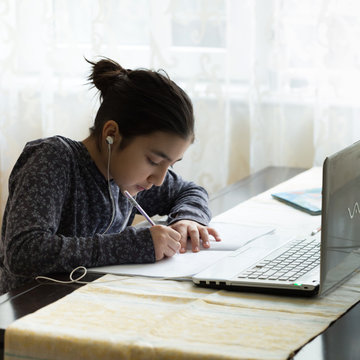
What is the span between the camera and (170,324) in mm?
1070

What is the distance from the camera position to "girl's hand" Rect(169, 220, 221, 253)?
154 cm

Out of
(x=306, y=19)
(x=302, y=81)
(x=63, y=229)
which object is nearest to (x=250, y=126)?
(x=302, y=81)

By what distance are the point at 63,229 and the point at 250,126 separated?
1370mm

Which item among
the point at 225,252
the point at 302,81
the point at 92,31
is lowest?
the point at 225,252

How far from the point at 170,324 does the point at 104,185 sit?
62 centimetres

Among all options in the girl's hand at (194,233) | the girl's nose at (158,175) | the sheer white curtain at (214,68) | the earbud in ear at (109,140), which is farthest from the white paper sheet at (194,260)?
the sheer white curtain at (214,68)

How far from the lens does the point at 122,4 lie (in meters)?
2.84

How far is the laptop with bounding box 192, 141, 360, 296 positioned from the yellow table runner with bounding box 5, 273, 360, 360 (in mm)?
21

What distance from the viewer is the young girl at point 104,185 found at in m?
1.38

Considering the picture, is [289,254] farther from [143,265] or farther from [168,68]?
[168,68]

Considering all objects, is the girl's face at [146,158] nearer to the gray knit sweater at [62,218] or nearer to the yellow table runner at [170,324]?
the gray knit sweater at [62,218]

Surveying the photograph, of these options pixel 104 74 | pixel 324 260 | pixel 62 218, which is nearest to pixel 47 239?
pixel 62 218

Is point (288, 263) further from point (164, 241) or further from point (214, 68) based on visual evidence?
point (214, 68)

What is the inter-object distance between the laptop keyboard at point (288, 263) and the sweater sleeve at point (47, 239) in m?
0.22
